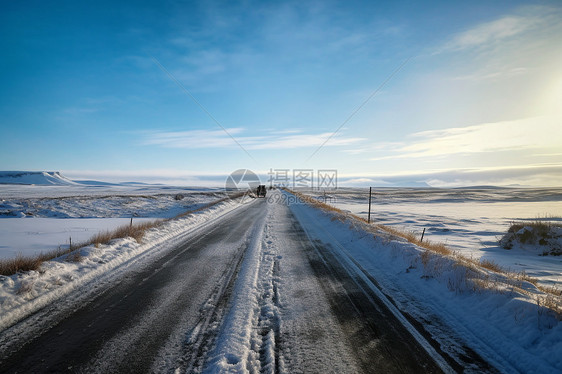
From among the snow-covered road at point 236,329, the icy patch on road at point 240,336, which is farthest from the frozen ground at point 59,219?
the icy patch on road at point 240,336

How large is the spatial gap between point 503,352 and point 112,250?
32.5 ft

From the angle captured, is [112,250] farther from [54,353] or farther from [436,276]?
[436,276]

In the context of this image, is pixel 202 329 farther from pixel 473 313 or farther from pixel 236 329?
pixel 473 313

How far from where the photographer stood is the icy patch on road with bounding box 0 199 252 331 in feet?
15.1

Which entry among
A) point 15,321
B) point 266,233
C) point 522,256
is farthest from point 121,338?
point 522,256

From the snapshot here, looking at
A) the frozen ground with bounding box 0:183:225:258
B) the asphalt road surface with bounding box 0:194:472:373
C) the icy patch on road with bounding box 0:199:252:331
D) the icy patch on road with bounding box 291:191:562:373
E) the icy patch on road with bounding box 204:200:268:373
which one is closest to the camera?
the icy patch on road with bounding box 204:200:268:373

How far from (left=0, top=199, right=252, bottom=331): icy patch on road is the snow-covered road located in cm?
33

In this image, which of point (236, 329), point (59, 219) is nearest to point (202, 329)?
point (236, 329)

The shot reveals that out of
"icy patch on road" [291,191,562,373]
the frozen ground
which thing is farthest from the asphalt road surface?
the frozen ground

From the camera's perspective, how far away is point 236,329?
398 centimetres

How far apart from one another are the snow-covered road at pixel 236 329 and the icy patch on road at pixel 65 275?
0.33 meters

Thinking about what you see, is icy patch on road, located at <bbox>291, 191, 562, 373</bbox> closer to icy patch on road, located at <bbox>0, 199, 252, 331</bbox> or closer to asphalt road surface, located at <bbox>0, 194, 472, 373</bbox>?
asphalt road surface, located at <bbox>0, 194, 472, 373</bbox>

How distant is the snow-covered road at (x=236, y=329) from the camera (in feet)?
10.7

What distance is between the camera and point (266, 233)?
12664 millimetres
